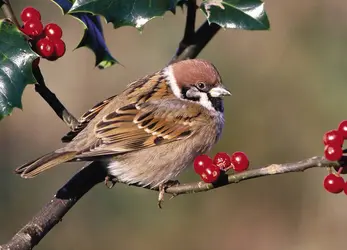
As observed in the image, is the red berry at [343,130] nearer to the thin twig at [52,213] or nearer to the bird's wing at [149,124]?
the thin twig at [52,213]

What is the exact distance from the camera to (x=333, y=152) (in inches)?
62.4

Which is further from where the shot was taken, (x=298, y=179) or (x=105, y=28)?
(x=105, y=28)

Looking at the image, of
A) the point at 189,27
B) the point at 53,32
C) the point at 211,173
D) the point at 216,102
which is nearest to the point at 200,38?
the point at 189,27

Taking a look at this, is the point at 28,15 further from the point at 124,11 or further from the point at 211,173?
the point at 211,173

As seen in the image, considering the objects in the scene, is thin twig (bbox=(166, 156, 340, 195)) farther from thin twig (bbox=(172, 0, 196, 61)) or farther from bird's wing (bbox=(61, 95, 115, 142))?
bird's wing (bbox=(61, 95, 115, 142))

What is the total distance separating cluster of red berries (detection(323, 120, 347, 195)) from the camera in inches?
62.6

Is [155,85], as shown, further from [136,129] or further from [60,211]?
[60,211]

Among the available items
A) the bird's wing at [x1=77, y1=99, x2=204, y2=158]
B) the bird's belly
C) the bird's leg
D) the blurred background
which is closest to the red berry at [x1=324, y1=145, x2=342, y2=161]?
the bird's leg

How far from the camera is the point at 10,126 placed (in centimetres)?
699

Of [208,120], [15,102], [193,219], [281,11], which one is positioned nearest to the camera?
[15,102]

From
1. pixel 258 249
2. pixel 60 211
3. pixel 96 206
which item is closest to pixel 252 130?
pixel 258 249

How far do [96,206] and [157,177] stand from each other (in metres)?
3.09

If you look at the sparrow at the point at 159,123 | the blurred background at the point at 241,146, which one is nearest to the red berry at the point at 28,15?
the sparrow at the point at 159,123

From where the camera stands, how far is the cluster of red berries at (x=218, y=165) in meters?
1.95
